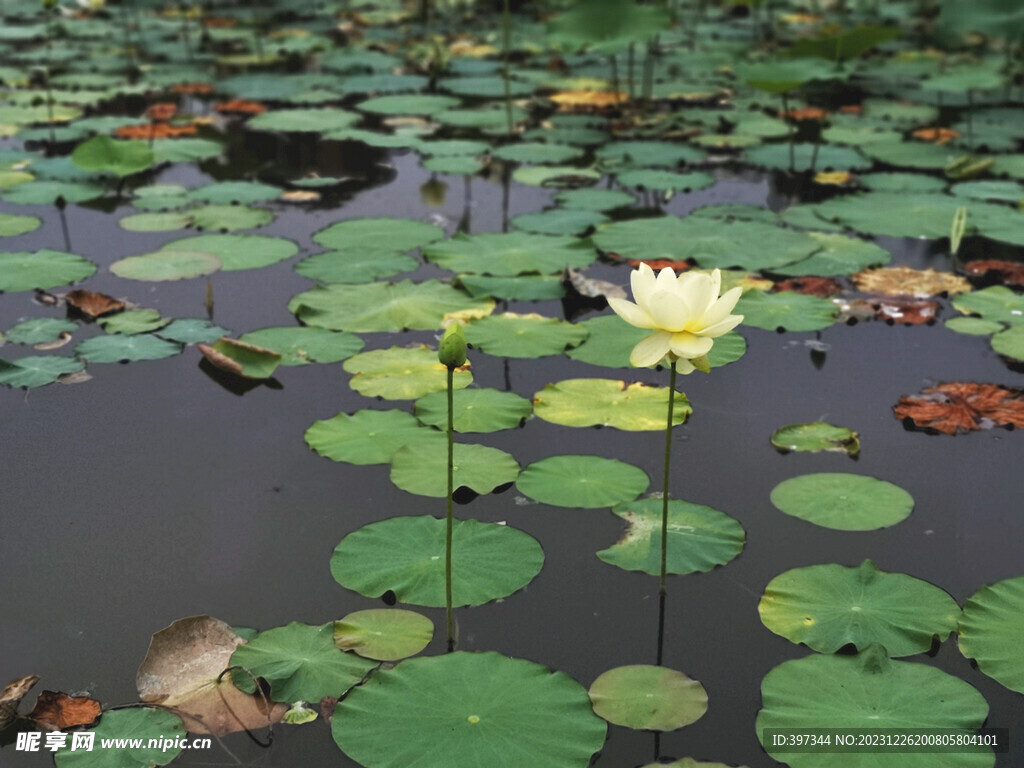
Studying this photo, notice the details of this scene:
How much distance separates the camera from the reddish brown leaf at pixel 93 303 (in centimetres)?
308

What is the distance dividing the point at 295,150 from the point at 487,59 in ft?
8.91

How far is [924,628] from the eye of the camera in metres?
1.80

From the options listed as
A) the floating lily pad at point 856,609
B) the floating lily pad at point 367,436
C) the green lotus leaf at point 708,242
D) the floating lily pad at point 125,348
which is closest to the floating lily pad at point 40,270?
the floating lily pad at point 125,348

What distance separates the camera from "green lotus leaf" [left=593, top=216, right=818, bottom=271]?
349 cm

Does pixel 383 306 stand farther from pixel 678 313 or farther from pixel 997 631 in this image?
pixel 997 631

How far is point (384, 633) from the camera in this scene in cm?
179

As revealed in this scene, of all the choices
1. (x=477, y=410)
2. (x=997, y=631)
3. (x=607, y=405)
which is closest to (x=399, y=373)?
(x=477, y=410)

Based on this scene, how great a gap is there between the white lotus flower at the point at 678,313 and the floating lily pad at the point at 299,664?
70 centimetres

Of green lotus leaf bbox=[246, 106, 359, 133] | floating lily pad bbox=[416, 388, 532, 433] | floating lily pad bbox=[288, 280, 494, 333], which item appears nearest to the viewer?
floating lily pad bbox=[416, 388, 532, 433]

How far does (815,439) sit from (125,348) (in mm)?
1825

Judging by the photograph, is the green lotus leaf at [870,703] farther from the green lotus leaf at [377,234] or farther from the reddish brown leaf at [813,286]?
the green lotus leaf at [377,234]

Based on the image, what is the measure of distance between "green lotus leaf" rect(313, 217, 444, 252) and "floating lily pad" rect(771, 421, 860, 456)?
1617mm

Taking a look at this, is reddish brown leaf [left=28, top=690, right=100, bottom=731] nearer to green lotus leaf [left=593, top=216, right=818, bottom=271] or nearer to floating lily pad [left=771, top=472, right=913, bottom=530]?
floating lily pad [left=771, top=472, right=913, bottom=530]

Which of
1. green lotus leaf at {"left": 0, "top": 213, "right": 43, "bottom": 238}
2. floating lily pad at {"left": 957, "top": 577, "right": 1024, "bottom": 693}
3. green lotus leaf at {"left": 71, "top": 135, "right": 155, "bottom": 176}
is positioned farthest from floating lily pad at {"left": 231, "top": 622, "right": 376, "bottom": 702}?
green lotus leaf at {"left": 71, "top": 135, "right": 155, "bottom": 176}
